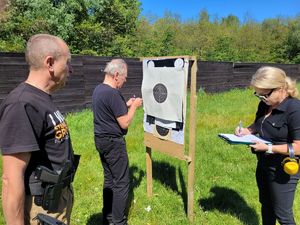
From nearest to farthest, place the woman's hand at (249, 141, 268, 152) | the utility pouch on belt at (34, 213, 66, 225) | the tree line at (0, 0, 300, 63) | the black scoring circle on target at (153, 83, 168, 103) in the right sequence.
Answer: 1. the utility pouch on belt at (34, 213, 66, 225)
2. the woman's hand at (249, 141, 268, 152)
3. the black scoring circle on target at (153, 83, 168, 103)
4. the tree line at (0, 0, 300, 63)

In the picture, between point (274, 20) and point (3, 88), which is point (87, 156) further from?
point (274, 20)

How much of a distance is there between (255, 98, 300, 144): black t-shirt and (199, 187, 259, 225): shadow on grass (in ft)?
5.16

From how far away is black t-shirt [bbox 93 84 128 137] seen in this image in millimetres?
3732

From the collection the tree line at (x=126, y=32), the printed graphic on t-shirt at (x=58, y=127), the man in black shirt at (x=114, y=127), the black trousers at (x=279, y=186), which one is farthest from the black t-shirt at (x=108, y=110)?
the tree line at (x=126, y=32)

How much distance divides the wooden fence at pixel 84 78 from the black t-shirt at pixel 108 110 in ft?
8.04

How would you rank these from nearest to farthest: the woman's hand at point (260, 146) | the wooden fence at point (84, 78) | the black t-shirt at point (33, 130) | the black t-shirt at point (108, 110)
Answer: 1. the black t-shirt at point (33, 130)
2. the woman's hand at point (260, 146)
3. the black t-shirt at point (108, 110)
4. the wooden fence at point (84, 78)

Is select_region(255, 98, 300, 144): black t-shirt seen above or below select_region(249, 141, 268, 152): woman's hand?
above

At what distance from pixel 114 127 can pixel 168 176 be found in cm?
203

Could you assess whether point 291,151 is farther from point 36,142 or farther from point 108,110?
point 36,142

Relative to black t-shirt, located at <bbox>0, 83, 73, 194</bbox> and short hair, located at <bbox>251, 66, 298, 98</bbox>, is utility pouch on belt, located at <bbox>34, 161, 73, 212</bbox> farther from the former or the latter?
short hair, located at <bbox>251, 66, 298, 98</bbox>

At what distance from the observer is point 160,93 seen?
4.21 meters

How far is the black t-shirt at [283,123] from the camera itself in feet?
9.75

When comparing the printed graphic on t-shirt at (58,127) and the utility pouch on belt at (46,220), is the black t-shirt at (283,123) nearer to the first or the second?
the printed graphic on t-shirt at (58,127)

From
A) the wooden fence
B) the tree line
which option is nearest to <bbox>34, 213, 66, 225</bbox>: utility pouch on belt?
the wooden fence
